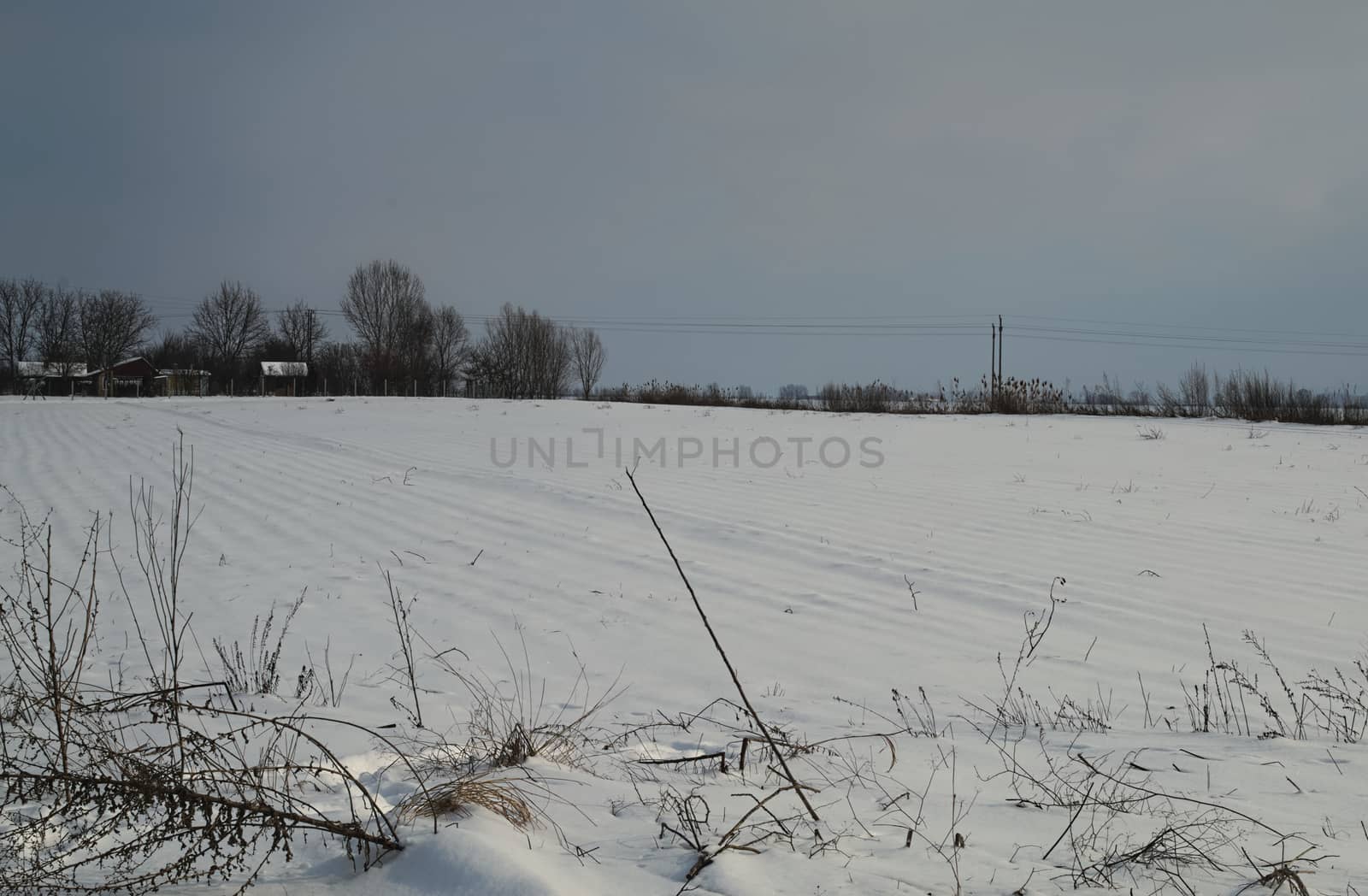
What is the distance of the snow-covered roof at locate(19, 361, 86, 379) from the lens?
5059cm

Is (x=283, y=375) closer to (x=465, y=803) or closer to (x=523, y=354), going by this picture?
(x=523, y=354)

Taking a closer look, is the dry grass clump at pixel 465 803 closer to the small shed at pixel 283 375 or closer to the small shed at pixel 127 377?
the small shed at pixel 283 375

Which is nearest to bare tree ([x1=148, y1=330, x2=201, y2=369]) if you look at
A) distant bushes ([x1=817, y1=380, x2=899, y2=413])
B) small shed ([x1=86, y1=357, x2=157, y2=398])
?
small shed ([x1=86, y1=357, x2=157, y2=398])

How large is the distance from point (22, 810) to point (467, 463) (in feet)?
28.8

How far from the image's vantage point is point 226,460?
10.5m

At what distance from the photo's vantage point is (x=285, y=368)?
5869 centimetres

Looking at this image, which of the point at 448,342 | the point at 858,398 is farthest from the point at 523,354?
the point at 858,398

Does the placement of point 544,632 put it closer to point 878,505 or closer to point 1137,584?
point 1137,584

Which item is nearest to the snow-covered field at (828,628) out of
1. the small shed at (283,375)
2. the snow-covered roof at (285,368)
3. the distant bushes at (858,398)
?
the distant bushes at (858,398)

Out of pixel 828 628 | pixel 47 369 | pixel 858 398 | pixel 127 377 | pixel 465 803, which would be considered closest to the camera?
pixel 465 803

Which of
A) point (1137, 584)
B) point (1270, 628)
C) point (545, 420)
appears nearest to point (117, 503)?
point (1137, 584)

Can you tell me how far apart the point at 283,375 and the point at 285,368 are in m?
7.95

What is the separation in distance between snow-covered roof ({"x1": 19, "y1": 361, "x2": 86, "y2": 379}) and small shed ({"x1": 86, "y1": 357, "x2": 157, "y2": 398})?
80 centimetres

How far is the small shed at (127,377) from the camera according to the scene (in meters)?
51.6
